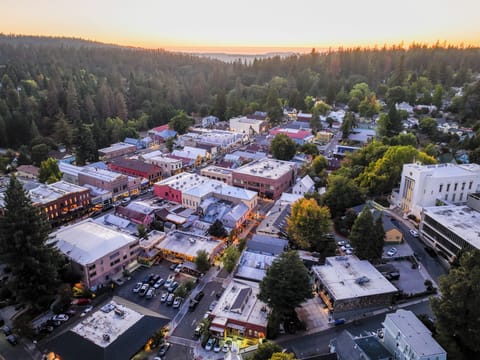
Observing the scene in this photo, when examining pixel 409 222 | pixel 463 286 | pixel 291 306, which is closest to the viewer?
pixel 463 286

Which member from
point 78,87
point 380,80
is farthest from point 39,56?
point 380,80

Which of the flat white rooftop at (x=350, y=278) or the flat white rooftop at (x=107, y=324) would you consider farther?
the flat white rooftop at (x=350, y=278)

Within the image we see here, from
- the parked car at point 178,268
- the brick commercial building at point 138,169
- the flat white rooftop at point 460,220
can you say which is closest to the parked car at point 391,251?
the flat white rooftop at point 460,220

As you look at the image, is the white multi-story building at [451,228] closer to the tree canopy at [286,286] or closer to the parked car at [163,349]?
the tree canopy at [286,286]

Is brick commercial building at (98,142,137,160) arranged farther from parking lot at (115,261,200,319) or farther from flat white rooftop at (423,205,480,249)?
flat white rooftop at (423,205,480,249)

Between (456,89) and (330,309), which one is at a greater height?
(456,89)

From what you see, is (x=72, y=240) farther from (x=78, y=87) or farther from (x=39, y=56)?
(x=39, y=56)
